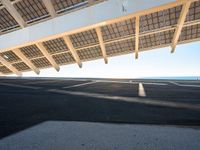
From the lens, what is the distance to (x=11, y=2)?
17.9m

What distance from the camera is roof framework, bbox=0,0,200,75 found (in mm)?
16922

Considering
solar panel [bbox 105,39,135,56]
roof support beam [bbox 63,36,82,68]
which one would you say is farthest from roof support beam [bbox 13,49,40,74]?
solar panel [bbox 105,39,135,56]

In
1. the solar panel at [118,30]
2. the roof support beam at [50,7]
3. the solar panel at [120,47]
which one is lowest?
the solar panel at [120,47]

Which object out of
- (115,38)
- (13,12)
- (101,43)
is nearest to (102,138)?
(115,38)

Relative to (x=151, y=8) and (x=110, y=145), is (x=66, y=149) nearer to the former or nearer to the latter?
(x=110, y=145)

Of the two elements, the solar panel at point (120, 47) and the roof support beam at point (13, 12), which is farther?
the solar panel at point (120, 47)

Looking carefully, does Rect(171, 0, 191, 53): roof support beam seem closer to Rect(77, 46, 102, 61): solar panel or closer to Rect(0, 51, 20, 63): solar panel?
Rect(77, 46, 102, 61): solar panel

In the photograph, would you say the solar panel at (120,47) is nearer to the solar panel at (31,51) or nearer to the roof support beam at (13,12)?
the solar panel at (31,51)

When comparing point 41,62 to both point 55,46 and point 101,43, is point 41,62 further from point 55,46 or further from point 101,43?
point 101,43

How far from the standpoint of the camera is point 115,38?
20281 millimetres

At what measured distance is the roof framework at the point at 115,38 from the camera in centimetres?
1692

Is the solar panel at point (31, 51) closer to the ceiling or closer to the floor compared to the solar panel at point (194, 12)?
closer to the floor

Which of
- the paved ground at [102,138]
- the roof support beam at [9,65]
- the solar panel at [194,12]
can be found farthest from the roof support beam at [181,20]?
the roof support beam at [9,65]

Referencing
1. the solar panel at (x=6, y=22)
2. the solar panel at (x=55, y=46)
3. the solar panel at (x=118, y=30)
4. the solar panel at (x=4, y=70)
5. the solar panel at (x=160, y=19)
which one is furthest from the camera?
the solar panel at (x=4, y=70)
